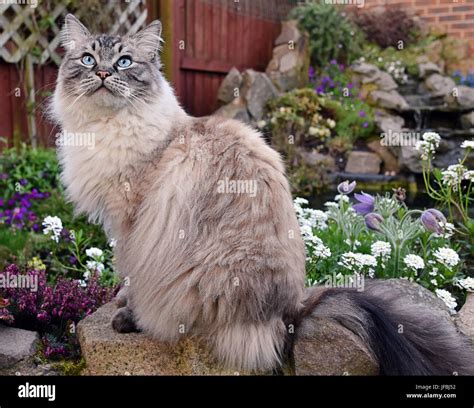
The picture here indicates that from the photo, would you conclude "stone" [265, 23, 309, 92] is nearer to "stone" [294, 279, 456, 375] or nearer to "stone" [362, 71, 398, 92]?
"stone" [362, 71, 398, 92]

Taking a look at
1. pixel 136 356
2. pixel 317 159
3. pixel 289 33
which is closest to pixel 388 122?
pixel 317 159

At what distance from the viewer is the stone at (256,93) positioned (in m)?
7.70

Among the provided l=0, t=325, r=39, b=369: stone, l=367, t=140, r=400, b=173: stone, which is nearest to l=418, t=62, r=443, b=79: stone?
l=367, t=140, r=400, b=173: stone

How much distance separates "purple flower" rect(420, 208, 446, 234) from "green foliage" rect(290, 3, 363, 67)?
6.75m

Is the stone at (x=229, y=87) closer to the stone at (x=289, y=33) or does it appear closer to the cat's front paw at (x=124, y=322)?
the stone at (x=289, y=33)

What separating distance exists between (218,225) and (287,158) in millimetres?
5171

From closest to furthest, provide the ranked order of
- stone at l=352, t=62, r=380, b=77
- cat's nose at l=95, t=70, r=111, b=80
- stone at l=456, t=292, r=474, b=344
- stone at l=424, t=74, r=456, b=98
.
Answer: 1. cat's nose at l=95, t=70, r=111, b=80
2. stone at l=456, t=292, r=474, b=344
3. stone at l=424, t=74, r=456, b=98
4. stone at l=352, t=62, r=380, b=77

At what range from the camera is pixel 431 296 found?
2.83 metres

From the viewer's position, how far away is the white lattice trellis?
5.85m

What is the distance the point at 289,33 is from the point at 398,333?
7894mm

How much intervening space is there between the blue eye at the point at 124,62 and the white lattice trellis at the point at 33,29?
13.0 ft

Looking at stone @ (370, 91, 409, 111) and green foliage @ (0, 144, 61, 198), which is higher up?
stone @ (370, 91, 409, 111)

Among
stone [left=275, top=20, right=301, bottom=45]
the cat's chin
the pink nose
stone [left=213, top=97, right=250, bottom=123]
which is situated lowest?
stone [left=213, top=97, right=250, bottom=123]

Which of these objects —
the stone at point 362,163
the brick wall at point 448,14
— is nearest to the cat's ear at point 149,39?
the stone at point 362,163
